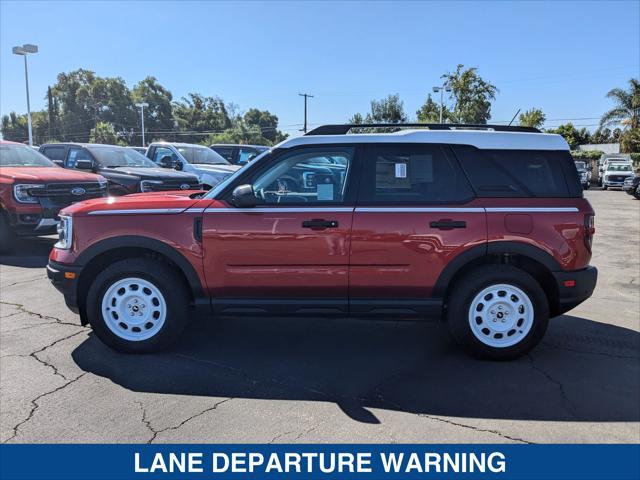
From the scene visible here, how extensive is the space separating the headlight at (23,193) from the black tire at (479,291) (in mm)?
7200

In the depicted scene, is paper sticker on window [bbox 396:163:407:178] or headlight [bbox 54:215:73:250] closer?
paper sticker on window [bbox 396:163:407:178]

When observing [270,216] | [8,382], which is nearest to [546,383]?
[270,216]

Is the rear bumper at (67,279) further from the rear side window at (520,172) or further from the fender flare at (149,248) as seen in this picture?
the rear side window at (520,172)

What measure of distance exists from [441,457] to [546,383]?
4.55 ft

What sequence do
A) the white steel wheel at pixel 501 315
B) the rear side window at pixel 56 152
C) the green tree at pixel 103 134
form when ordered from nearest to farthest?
the white steel wheel at pixel 501 315, the rear side window at pixel 56 152, the green tree at pixel 103 134

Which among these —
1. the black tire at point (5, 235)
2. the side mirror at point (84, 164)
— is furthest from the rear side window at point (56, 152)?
the black tire at point (5, 235)

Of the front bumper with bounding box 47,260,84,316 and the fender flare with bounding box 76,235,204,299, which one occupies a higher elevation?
the fender flare with bounding box 76,235,204,299

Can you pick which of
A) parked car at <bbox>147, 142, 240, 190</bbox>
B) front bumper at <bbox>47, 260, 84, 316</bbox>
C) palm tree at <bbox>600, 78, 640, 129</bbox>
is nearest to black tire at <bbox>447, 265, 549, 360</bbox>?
front bumper at <bbox>47, 260, 84, 316</bbox>

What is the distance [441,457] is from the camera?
2898mm

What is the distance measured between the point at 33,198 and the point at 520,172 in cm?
761

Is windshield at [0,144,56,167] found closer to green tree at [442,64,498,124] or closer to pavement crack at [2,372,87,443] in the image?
pavement crack at [2,372,87,443]

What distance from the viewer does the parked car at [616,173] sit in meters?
29.0

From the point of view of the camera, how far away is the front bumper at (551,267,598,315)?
4.06m

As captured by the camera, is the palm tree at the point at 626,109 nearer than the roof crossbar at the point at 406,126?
No
